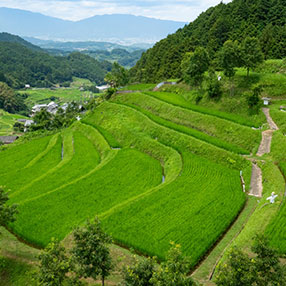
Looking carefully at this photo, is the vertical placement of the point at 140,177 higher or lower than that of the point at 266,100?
lower

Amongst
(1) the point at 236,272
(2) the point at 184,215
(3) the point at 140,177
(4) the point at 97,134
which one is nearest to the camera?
(1) the point at 236,272

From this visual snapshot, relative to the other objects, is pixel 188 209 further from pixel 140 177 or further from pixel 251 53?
pixel 251 53

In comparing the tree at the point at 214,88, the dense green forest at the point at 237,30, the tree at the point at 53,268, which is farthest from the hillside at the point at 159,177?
the dense green forest at the point at 237,30

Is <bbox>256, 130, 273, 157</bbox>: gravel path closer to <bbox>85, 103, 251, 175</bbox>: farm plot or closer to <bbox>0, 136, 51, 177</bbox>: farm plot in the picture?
<bbox>85, 103, 251, 175</bbox>: farm plot

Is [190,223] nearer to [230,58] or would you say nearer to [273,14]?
[230,58]

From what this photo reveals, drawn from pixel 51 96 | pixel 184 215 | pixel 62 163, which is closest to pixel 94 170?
pixel 62 163

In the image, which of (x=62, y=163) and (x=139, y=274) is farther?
(x=62, y=163)

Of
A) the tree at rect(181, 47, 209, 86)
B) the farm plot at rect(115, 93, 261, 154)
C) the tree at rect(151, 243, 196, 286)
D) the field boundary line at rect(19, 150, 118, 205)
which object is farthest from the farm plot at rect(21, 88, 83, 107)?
the tree at rect(151, 243, 196, 286)
